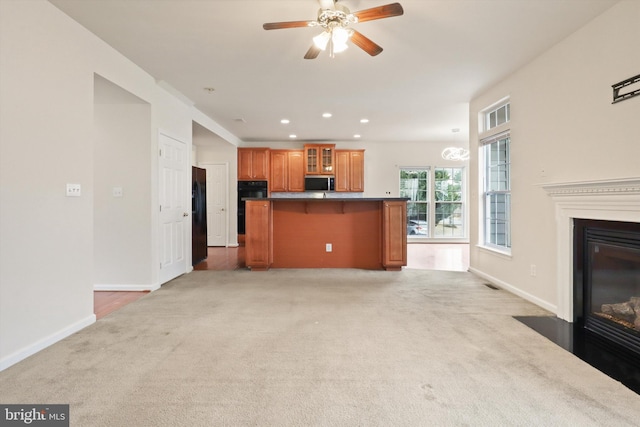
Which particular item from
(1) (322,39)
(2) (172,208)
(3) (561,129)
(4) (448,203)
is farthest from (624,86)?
(4) (448,203)

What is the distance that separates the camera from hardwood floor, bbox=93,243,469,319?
3.35 m

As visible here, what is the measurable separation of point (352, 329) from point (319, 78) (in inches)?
114

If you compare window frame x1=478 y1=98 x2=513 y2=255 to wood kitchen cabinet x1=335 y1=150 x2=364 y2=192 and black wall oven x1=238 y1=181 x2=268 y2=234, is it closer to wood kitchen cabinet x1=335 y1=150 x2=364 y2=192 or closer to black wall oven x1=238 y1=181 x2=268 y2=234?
wood kitchen cabinet x1=335 y1=150 x2=364 y2=192

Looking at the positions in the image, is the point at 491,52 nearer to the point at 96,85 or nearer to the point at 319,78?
the point at 319,78

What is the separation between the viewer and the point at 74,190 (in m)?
2.56

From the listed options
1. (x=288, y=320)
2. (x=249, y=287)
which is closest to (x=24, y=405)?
(x=288, y=320)

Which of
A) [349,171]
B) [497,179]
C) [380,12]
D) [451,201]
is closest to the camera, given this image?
[380,12]

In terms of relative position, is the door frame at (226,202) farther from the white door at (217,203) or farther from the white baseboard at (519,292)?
the white baseboard at (519,292)

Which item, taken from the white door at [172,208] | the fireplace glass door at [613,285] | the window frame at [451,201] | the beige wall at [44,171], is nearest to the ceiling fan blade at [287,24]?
the beige wall at [44,171]

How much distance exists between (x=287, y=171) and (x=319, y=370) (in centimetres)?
595

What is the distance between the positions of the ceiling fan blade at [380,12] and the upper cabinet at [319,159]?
5256mm

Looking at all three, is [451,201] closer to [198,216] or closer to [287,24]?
[198,216]

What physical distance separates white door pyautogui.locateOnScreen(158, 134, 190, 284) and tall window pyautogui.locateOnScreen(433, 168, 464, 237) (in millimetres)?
6139

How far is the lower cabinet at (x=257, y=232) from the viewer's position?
479cm
